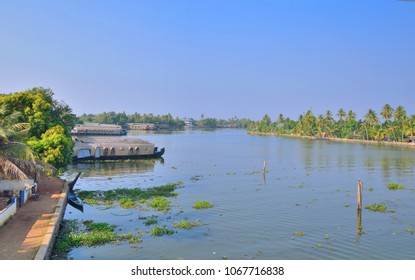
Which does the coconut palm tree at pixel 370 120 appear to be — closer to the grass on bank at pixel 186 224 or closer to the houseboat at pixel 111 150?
the houseboat at pixel 111 150

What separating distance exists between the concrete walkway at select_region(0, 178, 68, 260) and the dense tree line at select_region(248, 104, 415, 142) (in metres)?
99.4

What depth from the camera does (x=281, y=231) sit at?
19.5 meters

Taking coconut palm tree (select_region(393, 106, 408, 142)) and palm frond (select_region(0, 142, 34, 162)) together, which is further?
coconut palm tree (select_region(393, 106, 408, 142))

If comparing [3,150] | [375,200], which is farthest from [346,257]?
[3,150]

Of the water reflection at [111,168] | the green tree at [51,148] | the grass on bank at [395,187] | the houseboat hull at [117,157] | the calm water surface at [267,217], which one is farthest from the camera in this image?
the houseboat hull at [117,157]

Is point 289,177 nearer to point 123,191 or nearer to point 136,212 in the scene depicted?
point 123,191

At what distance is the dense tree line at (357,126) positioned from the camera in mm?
104938

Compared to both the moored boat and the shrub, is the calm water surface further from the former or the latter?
the shrub

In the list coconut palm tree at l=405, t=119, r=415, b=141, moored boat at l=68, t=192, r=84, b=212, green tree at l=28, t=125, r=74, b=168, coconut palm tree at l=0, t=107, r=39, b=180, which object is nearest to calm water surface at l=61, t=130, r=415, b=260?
moored boat at l=68, t=192, r=84, b=212

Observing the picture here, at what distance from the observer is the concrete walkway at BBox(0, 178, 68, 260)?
13.2 m

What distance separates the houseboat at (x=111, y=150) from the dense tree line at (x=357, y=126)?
246ft

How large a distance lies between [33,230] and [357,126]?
120304 mm

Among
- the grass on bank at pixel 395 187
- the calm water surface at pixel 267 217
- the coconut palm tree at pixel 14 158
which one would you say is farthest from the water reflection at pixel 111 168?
the grass on bank at pixel 395 187

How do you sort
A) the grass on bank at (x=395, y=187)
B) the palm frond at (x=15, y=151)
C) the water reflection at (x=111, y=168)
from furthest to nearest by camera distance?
the water reflection at (x=111, y=168) < the grass on bank at (x=395, y=187) < the palm frond at (x=15, y=151)
